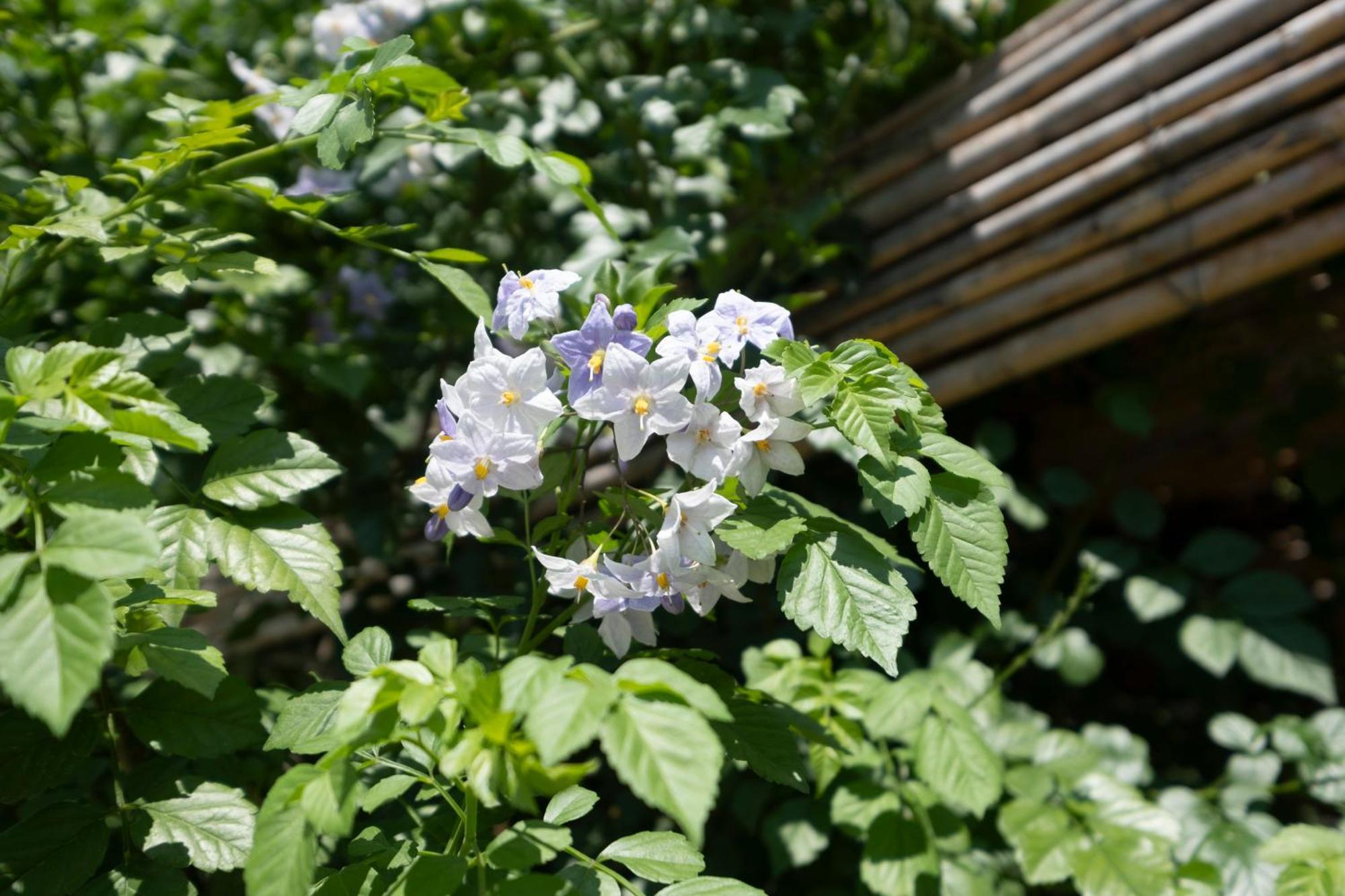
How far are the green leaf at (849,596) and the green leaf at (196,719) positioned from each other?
49cm

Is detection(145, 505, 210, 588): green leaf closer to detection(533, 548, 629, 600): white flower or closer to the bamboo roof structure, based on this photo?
detection(533, 548, 629, 600): white flower

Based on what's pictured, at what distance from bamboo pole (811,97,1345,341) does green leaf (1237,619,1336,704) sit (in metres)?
0.64

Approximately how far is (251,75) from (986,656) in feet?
4.78

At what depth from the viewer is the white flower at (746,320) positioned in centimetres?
83

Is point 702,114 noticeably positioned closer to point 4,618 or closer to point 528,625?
point 528,625

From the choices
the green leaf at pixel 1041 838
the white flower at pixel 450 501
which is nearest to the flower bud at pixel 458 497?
the white flower at pixel 450 501

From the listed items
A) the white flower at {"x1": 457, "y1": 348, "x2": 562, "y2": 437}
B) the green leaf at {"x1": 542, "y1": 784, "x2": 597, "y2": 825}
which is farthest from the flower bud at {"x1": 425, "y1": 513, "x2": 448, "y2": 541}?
the green leaf at {"x1": 542, "y1": 784, "x2": 597, "y2": 825}

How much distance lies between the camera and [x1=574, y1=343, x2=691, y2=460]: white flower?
0.77 metres

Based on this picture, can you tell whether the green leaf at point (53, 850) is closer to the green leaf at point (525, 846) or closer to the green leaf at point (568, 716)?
the green leaf at point (525, 846)

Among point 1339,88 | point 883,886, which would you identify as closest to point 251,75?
point 883,886

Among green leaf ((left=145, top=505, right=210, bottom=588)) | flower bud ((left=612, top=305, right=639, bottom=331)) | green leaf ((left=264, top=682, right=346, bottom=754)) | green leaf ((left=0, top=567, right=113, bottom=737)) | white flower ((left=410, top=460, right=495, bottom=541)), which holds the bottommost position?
green leaf ((left=264, top=682, right=346, bottom=754))

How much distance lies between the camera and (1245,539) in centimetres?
165

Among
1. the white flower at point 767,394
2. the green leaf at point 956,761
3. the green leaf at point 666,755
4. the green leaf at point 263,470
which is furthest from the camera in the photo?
the green leaf at point 956,761

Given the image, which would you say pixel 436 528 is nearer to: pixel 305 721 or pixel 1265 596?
pixel 305 721
